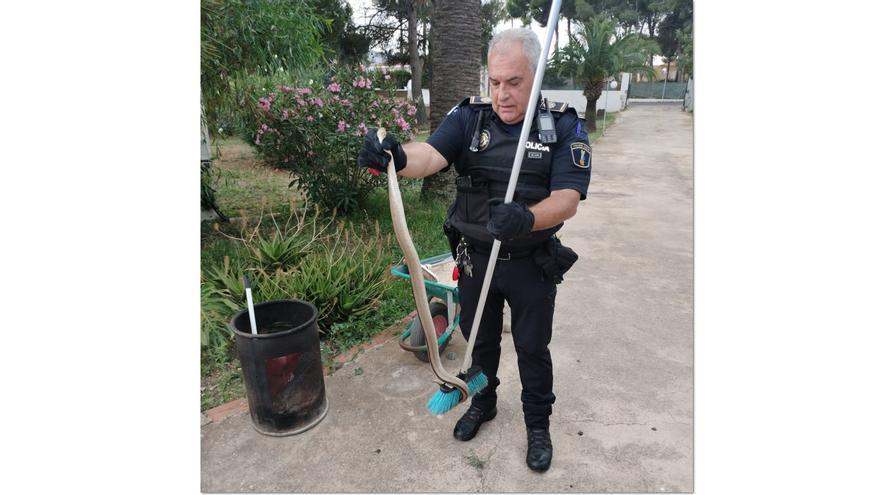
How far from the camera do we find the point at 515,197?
2217 millimetres

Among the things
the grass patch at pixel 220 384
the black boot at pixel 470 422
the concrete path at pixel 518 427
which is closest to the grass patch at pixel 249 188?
the grass patch at pixel 220 384

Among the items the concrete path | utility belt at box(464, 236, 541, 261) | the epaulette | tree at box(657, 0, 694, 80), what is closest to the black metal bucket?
the concrete path

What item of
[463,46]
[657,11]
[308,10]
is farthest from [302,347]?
[657,11]

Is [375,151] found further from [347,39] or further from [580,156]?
[347,39]

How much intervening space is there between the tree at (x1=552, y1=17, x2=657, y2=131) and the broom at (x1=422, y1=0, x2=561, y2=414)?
1846 centimetres

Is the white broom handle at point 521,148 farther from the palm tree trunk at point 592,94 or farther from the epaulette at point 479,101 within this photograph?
the palm tree trunk at point 592,94

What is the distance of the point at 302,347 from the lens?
2.66 metres

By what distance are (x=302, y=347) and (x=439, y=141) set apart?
4.25 feet

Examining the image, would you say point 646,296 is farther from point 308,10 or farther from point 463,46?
point 308,10

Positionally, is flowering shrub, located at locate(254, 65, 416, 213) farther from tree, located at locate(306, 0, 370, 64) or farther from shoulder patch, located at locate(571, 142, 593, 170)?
tree, located at locate(306, 0, 370, 64)

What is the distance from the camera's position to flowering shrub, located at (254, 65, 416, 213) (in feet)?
18.8

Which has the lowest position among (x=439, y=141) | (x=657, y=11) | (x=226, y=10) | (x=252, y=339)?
(x=252, y=339)

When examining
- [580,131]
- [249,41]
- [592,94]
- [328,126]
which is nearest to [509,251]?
[580,131]

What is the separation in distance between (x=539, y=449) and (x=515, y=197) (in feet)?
4.07
